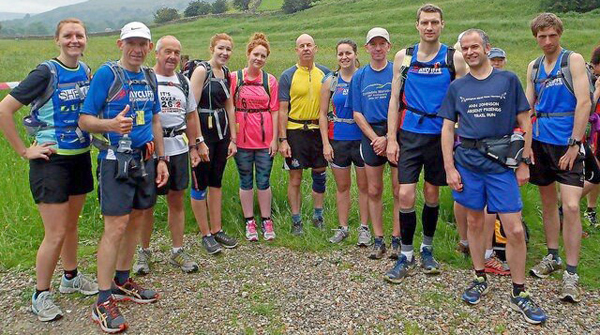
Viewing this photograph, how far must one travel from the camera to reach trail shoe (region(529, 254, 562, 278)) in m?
5.20

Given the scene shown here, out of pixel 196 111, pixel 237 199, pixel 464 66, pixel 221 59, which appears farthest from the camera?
pixel 237 199

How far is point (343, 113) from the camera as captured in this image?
6.03 m

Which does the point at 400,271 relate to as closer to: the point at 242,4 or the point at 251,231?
the point at 251,231

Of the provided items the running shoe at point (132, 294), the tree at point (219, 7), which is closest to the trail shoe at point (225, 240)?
the running shoe at point (132, 294)

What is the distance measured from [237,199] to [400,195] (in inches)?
114

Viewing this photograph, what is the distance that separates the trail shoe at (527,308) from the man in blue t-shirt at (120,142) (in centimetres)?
360

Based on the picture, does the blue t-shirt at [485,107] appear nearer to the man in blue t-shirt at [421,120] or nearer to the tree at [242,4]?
the man in blue t-shirt at [421,120]

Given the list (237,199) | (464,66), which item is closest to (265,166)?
(237,199)

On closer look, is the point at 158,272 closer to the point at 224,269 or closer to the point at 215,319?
the point at 224,269

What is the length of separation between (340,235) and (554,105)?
9.67 feet

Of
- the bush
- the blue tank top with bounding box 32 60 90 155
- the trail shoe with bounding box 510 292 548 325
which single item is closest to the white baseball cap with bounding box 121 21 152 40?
the blue tank top with bounding box 32 60 90 155

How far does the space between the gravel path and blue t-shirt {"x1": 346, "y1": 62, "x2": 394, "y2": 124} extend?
1767 mm

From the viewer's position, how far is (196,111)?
5.41m

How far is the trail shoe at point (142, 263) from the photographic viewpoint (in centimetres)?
535
